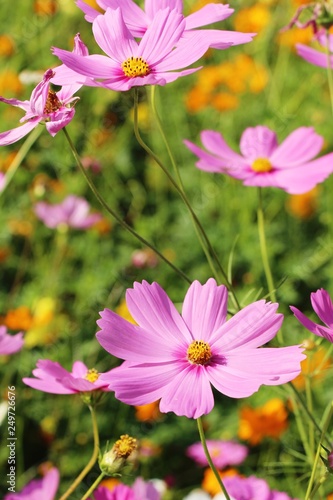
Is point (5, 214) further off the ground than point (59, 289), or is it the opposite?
point (5, 214)

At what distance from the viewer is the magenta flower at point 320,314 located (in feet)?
1.27

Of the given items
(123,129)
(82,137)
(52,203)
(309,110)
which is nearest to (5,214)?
(52,203)

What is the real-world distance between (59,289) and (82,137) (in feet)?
1.38

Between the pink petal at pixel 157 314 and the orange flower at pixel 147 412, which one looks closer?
the pink petal at pixel 157 314

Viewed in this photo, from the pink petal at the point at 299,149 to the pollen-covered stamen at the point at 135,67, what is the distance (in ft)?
0.99

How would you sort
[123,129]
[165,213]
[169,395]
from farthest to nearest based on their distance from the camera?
[123,129] < [165,213] < [169,395]

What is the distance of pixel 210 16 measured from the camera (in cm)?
51

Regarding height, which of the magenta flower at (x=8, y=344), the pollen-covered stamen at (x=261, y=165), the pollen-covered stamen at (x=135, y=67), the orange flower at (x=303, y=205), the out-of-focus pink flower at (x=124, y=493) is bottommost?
the orange flower at (x=303, y=205)

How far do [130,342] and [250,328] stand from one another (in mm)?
72

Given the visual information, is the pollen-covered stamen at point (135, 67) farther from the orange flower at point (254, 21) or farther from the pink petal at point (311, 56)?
the orange flower at point (254, 21)

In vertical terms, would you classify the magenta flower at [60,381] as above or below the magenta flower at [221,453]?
above

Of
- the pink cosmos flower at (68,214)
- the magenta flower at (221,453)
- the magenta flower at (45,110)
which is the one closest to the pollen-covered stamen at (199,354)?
the magenta flower at (45,110)

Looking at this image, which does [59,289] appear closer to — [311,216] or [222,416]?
[222,416]

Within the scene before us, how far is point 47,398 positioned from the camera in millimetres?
1208
